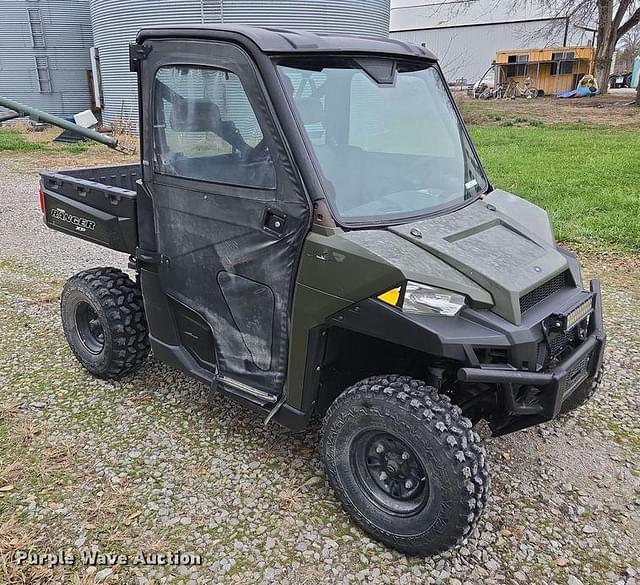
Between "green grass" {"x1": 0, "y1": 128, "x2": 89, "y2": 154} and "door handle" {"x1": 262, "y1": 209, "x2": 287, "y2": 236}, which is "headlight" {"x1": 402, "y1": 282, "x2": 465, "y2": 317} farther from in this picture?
"green grass" {"x1": 0, "y1": 128, "x2": 89, "y2": 154}

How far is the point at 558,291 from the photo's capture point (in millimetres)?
2711

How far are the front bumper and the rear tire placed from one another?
2.22m

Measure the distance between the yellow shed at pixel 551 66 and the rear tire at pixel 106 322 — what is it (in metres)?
37.9

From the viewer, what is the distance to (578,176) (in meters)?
10.3

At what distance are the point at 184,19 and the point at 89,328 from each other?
14.2m

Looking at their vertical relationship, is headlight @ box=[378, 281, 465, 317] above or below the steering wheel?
below

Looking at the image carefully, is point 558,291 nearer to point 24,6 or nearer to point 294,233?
point 294,233

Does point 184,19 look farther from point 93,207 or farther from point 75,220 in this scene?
point 93,207

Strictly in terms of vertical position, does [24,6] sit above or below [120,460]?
above

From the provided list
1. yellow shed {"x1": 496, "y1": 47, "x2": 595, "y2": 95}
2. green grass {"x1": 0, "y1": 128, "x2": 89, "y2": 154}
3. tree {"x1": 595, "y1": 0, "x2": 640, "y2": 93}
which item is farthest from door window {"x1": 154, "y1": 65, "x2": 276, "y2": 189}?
yellow shed {"x1": 496, "y1": 47, "x2": 595, "y2": 95}

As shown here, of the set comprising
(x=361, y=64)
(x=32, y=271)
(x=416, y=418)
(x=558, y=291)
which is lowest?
(x=32, y=271)

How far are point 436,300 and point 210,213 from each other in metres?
1.18

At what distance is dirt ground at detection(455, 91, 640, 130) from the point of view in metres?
20.3

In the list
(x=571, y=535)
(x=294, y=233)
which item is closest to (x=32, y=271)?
(x=294, y=233)
